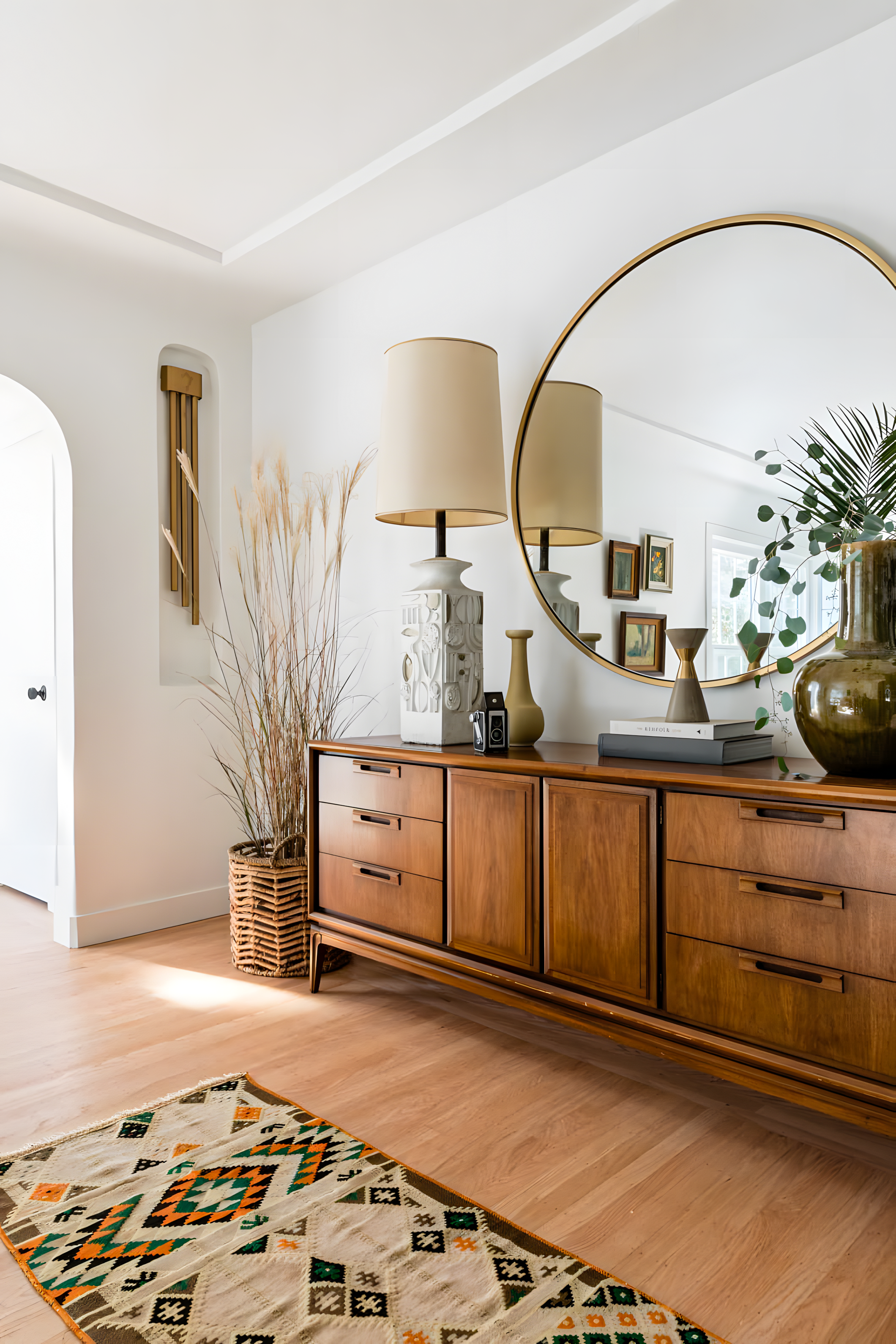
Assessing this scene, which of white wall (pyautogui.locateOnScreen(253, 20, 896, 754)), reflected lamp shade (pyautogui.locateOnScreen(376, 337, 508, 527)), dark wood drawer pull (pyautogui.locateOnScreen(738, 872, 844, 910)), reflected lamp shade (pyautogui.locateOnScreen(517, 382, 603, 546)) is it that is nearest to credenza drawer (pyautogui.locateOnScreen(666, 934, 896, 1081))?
dark wood drawer pull (pyautogui.locateOnScreen(738, 872, 844, 910))

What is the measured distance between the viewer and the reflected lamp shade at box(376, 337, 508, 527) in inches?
96.1

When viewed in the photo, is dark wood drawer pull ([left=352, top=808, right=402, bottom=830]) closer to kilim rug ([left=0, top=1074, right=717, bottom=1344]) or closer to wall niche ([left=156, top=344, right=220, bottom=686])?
kilim rug ([left=0, top=1074, right=717, bottom=1344])

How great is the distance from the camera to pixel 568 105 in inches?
90.6

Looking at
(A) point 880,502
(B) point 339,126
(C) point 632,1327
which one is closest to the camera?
(C) point 632,1327

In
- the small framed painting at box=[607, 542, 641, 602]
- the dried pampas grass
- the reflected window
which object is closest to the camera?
the reflected window

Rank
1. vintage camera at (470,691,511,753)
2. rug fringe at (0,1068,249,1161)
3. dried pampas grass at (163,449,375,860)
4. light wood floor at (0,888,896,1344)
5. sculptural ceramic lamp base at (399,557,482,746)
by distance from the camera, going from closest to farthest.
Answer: light wood floor at (0,888,896,1344), rug fringe at (0,1068,249,1161), vintage camera at (470,691,511,753), sculptural ceramic lamp base at (399,557,482,746), dried pampas grass at (163,449,375,860)

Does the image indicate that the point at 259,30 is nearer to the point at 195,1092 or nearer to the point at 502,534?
the point at 502,534

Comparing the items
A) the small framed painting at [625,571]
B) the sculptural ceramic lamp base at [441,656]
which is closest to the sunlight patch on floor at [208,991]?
the sculptural ceramic lamp base at [441,656]

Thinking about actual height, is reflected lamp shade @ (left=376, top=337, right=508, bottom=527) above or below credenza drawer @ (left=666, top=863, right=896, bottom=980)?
above

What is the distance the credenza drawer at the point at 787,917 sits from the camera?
5.02 ft

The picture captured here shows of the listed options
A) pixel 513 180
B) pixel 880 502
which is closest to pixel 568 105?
pixel 513 180

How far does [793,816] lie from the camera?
1638 millimetres

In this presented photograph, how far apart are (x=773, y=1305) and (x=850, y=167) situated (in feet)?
7.55

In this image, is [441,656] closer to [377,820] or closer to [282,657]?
[377,820]
